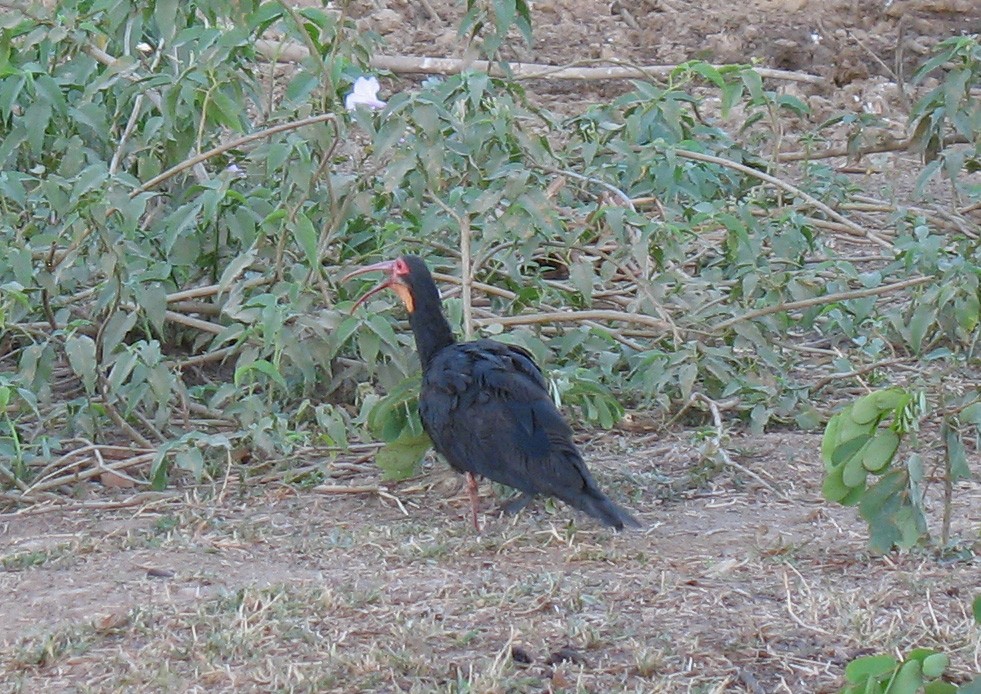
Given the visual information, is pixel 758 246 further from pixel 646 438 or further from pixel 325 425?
pixel 325 425

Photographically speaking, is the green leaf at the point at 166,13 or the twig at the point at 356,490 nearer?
the twig at the point at 356,490

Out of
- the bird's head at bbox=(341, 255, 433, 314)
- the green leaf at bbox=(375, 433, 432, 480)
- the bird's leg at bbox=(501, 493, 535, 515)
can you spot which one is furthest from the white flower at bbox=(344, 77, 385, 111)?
the bird's leg at bbox=(501, 493, 535, 515)

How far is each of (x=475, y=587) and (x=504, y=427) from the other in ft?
1.92

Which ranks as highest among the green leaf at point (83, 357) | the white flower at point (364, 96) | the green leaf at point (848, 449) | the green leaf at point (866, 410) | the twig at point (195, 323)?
the white flower at point (364, 96)

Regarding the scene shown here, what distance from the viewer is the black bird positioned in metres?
3.94

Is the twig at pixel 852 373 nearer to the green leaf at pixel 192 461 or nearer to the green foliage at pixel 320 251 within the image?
the green foliage at pixel 320 251

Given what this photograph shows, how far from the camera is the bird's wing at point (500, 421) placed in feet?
13.0

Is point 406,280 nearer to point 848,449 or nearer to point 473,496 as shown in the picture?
point 473,496

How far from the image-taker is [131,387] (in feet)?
14.8

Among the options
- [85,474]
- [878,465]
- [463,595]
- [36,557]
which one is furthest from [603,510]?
[85,474]

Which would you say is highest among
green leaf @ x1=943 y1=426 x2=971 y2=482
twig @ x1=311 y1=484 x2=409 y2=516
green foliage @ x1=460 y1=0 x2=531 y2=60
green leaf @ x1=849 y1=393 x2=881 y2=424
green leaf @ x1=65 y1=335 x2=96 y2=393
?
green foliage @ x1=460 y1=0 x2=531 y2=60

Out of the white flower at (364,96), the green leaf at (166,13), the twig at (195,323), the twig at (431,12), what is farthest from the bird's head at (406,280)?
the twig at (431,12)

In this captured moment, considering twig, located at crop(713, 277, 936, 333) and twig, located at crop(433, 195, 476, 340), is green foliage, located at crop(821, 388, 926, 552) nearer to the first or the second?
twig, located at crop(713, 277, 936, 333)

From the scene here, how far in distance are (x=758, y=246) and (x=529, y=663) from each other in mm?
2664
